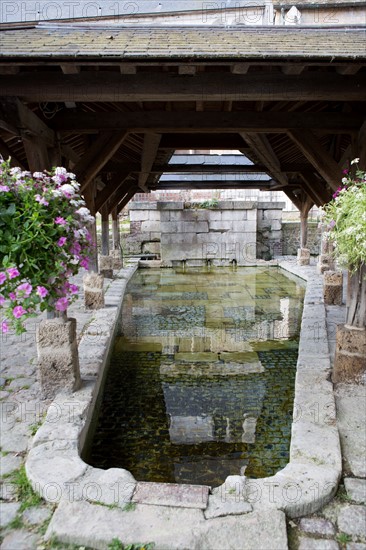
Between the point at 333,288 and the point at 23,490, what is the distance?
4743 mm

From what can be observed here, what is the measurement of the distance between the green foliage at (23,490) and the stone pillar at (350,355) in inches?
84.0

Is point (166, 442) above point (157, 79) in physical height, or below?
below

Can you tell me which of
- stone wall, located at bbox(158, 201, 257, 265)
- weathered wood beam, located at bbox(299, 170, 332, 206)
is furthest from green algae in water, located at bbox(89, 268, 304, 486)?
stone wall, located at bbox(158, 201, 257, 265)

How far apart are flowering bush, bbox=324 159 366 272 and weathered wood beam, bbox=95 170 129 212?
12.9ft

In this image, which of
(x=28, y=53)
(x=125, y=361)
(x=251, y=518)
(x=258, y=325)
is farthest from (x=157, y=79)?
(x=258, y=325)

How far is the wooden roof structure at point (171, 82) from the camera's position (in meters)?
2.63

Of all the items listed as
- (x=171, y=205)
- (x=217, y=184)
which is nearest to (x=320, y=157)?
(x=217, y=184)

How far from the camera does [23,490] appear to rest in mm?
1894

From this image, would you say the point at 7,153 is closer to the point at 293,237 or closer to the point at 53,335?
the point at 53,335

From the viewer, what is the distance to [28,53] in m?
2.54

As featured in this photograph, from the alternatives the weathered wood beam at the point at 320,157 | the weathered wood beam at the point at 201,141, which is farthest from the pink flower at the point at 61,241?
the weathered wood beam at the point at 201,141

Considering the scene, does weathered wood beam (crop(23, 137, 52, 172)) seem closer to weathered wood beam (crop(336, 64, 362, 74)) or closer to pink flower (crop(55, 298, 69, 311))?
pink flower (crop(55, 298, 69, 311))

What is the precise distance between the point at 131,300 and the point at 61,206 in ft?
14.6

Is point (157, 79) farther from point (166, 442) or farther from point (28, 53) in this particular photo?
point (166, 442)
